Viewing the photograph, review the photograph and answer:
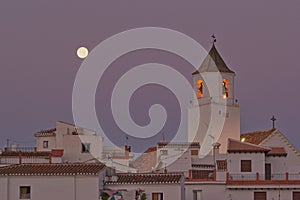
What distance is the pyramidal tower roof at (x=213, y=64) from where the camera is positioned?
61.9 meters

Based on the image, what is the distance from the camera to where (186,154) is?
54.6m

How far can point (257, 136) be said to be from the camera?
192 feet

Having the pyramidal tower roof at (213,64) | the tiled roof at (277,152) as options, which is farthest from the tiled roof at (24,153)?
the tiled roof at (277,152)

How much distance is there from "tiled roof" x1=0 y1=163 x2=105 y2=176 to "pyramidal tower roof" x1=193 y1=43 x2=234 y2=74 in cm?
1898

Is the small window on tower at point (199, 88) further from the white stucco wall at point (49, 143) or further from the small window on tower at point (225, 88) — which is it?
the white stucco wall at point (49, 143)

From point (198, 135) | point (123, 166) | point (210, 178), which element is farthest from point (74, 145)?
point (210, 178)

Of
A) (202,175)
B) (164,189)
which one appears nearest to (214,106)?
(202,175)

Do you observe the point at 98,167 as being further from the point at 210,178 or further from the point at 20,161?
the point at 20,161

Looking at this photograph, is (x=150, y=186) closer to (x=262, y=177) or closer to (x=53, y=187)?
(x=53, y=187)

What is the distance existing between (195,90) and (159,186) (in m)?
19.1

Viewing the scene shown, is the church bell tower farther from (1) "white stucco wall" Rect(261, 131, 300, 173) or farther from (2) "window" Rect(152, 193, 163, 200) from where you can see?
(2) "window" Rect(152, 193, 163, 200)

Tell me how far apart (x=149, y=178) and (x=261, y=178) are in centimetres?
837

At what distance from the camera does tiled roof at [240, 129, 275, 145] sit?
56.9 metres

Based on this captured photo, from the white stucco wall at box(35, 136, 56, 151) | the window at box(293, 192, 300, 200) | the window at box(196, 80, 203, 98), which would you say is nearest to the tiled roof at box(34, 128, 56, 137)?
the white stucco wall at box(35, 136, 56, 151)
